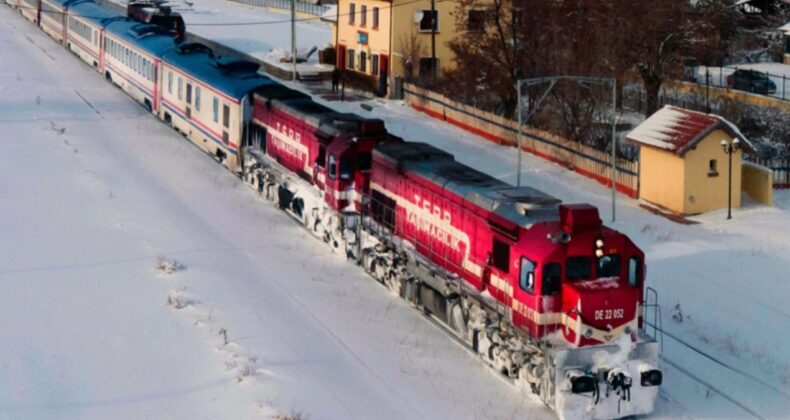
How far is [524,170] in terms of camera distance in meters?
40.7

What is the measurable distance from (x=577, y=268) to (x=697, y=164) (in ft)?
51.9

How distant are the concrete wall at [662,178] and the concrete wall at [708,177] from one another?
24cm

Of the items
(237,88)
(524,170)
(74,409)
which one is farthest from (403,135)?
(74,409)

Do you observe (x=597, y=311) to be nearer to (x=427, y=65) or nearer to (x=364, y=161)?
(x=364, y=161)

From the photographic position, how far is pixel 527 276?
20.7 metres

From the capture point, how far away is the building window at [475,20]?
2060 inches

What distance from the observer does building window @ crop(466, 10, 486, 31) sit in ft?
172

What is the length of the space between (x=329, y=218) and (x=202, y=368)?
351 inches

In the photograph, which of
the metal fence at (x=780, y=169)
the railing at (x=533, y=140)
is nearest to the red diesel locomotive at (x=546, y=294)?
the railing at (x=533, y=140)

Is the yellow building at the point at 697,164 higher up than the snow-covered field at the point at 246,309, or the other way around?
the yellow building at the point at 697,164

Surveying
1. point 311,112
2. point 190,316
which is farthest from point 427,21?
point 190,316

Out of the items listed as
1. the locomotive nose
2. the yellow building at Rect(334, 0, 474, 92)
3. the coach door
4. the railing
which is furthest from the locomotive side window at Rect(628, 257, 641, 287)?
the yellow building at Rect(334, 0, 474, 92)

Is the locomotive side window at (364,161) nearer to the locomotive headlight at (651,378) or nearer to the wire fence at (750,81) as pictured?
the locomotive headlight at (651,378)

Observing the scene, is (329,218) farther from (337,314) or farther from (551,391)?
(551,391)
